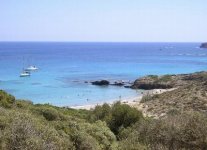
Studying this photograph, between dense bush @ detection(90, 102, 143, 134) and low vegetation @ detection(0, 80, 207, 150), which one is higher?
low vegetation @ detection(0, 80, 207, 150)

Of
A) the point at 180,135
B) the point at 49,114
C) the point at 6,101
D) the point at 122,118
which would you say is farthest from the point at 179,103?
the point at 180,135

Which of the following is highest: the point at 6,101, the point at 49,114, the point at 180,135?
the point at 180,135

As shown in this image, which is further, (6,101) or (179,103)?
(179,103)

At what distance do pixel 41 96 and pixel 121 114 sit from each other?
42.0m

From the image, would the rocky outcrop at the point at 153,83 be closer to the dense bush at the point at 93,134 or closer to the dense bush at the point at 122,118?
the dense bush at the point at 122,118

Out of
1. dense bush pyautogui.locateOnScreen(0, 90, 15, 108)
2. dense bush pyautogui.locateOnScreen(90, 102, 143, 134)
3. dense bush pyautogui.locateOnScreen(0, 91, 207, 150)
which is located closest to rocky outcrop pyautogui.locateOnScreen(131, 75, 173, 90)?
dense bush pyautogui.locateOnScreen(90, 102, 143, 134)

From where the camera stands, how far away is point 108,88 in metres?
85.4

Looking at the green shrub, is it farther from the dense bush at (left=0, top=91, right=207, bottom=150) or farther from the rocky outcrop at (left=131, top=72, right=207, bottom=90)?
the rocky outcrop at (left=131, top=72, right=207, bottom=90)

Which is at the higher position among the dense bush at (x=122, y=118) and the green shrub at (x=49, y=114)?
the green shrub at (x=49, y=114)

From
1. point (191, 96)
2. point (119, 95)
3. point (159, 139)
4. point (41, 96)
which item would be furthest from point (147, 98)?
point (159, 139)

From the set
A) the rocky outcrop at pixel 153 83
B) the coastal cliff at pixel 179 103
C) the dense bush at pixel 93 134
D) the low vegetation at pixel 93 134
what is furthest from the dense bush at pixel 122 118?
the rocky outcrop at pixel 153 83

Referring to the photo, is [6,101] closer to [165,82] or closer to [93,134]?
[93,134]

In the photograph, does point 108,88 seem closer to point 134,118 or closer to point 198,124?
point 134,118

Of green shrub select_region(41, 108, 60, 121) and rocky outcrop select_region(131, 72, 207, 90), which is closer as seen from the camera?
green shrub select_region(41, 108, 60, 121)
